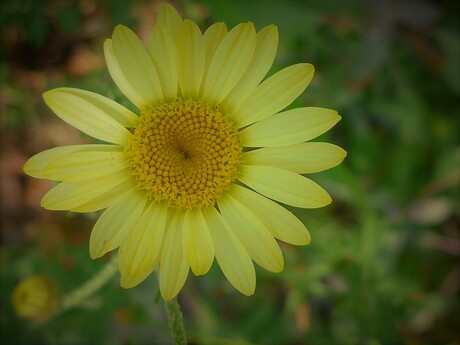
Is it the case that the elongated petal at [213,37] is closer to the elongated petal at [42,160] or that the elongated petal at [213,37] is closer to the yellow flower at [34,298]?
the elongated petal at [42,160]

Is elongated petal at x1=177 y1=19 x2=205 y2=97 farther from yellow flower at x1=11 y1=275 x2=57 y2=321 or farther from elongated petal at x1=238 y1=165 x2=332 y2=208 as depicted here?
yellow flower at x1=11 y1=275 x2=57 y2=321

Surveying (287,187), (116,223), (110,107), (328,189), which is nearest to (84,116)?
(110,107)

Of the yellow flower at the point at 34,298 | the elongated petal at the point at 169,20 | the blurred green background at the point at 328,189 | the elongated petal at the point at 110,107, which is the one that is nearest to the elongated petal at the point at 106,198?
the elongated petal at the point at 110,107

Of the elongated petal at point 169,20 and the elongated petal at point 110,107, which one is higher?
the elongated petal at point 169,20

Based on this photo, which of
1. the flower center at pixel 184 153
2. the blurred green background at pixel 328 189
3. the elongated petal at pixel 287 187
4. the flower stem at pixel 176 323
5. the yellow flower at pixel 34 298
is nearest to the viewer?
the flower stem at pixel 176 323

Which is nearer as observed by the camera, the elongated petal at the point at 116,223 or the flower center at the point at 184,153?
the elongated petal at the point at 116,223

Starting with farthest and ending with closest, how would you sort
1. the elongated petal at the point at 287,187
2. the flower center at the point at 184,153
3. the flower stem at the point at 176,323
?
the flower center at the point at 184,153 < the elongated petal at the point at 287,187 < the flower stem at the point at 176,323
